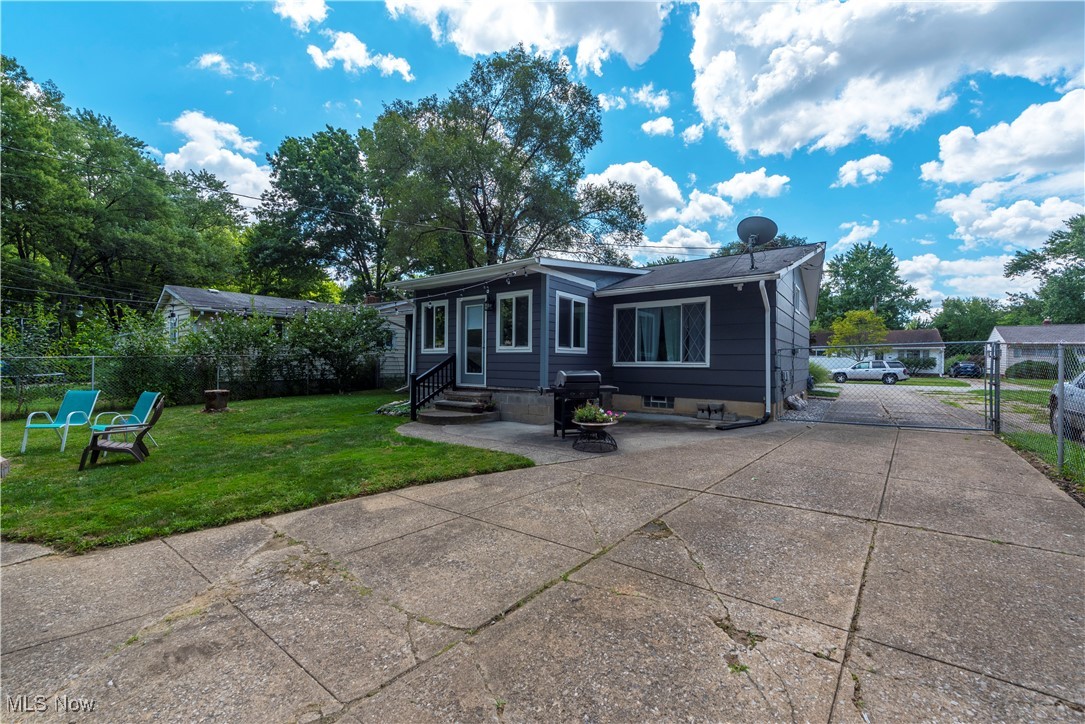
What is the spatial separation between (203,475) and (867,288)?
51600 mm

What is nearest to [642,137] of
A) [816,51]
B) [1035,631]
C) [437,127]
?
[816,51]

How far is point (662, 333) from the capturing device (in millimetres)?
10008

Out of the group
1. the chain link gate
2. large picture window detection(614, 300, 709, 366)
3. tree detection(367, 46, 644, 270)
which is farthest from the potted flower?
tree detection(367, 46, 644, 270)

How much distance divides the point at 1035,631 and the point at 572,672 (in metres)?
2.17

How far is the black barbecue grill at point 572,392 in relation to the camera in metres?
7.14

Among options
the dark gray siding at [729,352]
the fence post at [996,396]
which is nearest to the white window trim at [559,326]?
the dark gray siding at [729,352]

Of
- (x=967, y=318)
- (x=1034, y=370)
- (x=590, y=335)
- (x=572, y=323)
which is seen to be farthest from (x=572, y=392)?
(x=967, y=318)

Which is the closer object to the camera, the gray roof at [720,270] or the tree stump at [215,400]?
the gray roof at [720,270]

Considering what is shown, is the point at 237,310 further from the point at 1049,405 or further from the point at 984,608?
the point at 1049,405

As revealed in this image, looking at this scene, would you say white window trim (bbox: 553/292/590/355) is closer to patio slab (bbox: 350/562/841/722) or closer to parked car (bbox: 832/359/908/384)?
patio slab (bbox: 350/562/841/722)

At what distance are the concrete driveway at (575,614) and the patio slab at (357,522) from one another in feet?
0.08

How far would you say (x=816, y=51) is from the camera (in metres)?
9.26

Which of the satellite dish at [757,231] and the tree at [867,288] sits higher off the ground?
the tree at [867,288]

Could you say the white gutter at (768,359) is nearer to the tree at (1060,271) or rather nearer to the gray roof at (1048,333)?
the gray roof at (1048,333)
